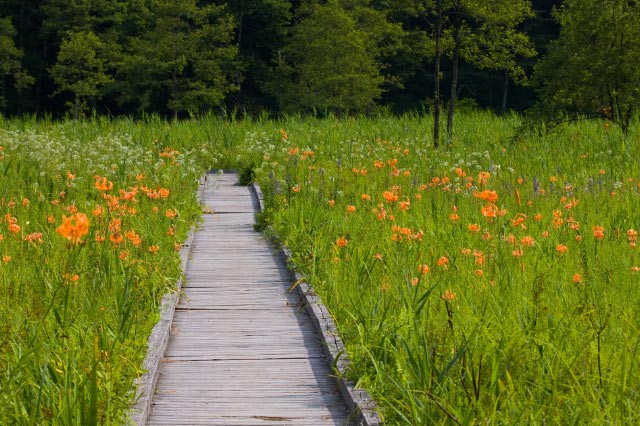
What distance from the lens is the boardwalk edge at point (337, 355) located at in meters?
4.49

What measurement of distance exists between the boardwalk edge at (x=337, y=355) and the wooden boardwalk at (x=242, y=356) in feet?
0.25

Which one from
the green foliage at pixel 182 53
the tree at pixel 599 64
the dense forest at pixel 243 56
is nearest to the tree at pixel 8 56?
the dense forest at pixel 243 56

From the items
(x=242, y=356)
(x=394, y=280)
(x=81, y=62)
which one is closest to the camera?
(x=242, y=356)

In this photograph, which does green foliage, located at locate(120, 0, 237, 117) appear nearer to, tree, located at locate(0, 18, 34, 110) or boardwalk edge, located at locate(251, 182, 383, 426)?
tree, located at locate(0, 18, 34, 110)

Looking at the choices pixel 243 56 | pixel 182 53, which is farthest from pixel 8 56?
pixel 243 56

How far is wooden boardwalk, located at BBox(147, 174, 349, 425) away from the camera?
15.6ft

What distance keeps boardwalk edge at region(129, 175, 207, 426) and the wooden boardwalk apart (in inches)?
3.2

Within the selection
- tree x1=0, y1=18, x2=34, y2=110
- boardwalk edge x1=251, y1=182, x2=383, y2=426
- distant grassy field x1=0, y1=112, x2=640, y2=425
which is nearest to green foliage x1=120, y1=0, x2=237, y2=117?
tree x1=0, y1=18, x2=34, y2=110

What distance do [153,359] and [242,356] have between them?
70 cm

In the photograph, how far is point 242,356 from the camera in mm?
5691

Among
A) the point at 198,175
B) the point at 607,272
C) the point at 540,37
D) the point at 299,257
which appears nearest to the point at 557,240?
the point at 607,272

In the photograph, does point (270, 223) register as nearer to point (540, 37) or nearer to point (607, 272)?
point (607, 272)

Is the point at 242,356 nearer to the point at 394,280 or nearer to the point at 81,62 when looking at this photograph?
the point at 394,280

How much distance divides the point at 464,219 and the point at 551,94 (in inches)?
344
